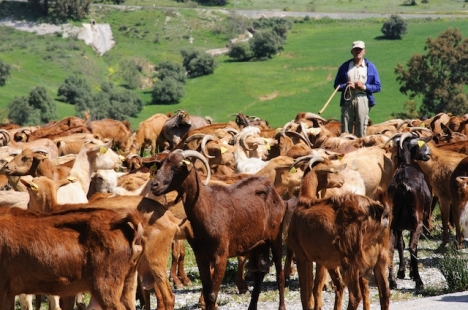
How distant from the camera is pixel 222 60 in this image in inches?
3255

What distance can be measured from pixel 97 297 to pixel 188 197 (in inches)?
82.4

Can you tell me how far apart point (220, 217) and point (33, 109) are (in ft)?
157

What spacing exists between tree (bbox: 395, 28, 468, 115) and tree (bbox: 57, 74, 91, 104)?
25504mm

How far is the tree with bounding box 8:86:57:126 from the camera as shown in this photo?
5397 cm

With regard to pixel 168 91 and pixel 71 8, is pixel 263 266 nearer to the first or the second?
pixel 168 91

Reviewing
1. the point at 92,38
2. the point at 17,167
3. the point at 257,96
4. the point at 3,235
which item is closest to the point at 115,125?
the point at 17,167

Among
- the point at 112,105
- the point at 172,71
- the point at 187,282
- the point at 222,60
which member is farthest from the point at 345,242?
the point at 222,60

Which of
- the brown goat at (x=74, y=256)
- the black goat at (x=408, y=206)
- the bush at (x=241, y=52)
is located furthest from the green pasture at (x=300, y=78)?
the brown goat at (x=74, y=256)

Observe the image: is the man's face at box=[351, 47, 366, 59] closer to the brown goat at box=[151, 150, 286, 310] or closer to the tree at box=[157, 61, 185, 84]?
the brown goat at box=[151, 150, 286, 310]

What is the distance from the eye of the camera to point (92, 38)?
90938 millimetres

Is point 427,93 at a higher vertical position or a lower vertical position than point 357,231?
lower

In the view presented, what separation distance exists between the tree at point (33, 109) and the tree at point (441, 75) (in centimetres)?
2161

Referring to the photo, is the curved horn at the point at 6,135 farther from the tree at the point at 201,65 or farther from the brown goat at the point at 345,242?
the tree at the point at 201,65

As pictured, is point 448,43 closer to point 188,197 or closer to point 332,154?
point 332,154
